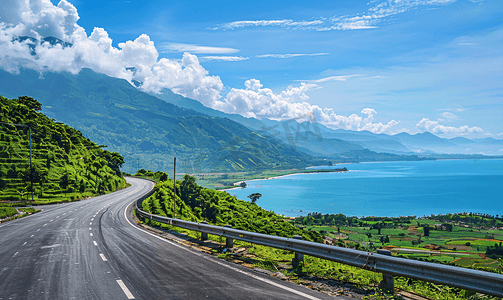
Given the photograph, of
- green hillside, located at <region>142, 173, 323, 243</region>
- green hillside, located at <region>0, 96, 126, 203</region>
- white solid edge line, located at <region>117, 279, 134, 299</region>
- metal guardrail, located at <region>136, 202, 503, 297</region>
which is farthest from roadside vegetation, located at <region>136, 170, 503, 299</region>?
green hillside, located at <region>0, 96, 126, 203</region>

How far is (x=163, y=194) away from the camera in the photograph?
45.5m

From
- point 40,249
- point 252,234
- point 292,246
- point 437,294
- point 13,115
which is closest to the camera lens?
point 437,294

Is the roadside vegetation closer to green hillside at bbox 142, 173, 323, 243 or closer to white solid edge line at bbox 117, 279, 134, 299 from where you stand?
green hillside at bbox 142, 173, 323, 243

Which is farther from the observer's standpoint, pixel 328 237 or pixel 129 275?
pixel 328 237

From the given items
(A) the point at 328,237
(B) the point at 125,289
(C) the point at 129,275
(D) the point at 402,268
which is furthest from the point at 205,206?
(A) the point at 328,237

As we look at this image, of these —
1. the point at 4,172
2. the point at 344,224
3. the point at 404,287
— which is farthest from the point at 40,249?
the point at 344,224

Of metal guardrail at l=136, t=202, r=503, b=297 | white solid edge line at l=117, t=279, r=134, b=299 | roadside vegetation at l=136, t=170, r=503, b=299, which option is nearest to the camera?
metal guardrail at l=136, t=202, r=503, b=297

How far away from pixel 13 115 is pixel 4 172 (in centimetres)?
2598

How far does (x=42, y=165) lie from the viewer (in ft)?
205

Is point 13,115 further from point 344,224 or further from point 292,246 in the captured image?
point 344,224

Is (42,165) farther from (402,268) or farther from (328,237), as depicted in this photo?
(328,237)

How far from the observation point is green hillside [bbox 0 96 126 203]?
54000 mm

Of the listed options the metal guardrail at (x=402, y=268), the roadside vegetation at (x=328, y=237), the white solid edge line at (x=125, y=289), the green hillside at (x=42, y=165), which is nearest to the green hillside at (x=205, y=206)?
the roadside vegetation at (x=328, y=237)

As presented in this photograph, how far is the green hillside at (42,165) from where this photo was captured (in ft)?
177
